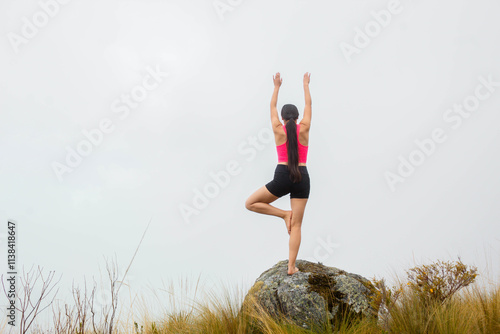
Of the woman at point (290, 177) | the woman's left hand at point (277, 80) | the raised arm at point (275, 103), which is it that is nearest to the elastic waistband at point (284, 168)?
the woman at point (290, 177)

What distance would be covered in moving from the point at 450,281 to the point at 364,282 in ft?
4.58

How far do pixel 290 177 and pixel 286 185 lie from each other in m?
0.15

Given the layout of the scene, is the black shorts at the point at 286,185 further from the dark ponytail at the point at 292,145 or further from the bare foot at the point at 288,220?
the bare foot at the point at 288,220

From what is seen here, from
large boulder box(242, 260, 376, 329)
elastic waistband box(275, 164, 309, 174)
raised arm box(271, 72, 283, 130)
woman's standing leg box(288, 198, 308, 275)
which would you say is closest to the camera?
large boulder box(242, 260, 376, 329)

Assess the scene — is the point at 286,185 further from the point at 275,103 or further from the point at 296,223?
the point at 275,103

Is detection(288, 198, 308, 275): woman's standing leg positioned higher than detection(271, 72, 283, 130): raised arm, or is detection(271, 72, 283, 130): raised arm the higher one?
detection(271, 72, 283, 130): raised arm

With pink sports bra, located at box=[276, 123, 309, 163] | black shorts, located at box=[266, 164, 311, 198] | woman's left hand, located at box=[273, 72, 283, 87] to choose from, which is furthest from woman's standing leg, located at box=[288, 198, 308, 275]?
woman's left hand, located at box=[273, 72, 283, 87]

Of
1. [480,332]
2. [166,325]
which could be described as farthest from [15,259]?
[480,332]

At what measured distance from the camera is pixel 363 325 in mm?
5754

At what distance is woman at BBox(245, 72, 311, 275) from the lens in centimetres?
686

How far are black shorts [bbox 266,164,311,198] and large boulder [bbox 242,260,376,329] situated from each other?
4.26 feet

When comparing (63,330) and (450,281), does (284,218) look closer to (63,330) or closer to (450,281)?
(450,281)

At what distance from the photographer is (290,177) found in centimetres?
683

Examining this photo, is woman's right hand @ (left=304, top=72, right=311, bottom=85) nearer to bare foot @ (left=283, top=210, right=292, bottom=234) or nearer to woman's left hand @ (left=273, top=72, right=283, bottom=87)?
woman's left hand @ (left=273, top=72, right=283, bottom=87)
